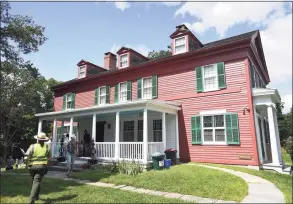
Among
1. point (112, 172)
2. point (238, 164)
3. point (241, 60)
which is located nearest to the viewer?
point (112, 172)

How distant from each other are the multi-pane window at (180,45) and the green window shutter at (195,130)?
487cm

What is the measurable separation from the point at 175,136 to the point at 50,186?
7.95 metres

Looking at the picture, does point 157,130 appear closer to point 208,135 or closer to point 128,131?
point 128,131

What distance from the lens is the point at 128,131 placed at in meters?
16.3

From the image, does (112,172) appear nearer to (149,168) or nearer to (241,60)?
(149,168)

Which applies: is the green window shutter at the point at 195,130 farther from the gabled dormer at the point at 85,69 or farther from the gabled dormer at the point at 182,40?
the gabled dormer at the point at 85,69

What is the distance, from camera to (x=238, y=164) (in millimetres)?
11773

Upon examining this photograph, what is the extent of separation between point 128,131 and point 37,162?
33.4 feet

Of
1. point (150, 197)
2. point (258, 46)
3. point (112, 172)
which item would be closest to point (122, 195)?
point (150, 197)

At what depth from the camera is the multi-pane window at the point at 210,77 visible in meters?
13.3

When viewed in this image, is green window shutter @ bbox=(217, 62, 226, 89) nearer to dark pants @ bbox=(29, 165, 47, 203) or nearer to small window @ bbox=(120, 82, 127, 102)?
small window @ bbox=(120, 82, 127, 102)

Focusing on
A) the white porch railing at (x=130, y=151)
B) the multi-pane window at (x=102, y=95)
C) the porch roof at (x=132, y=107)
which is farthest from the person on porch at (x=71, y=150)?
the multi-pane window at (x=102, y=95)

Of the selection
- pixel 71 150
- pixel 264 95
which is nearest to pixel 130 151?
pixel 71 150

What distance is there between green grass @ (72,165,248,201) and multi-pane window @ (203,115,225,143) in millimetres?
3652
